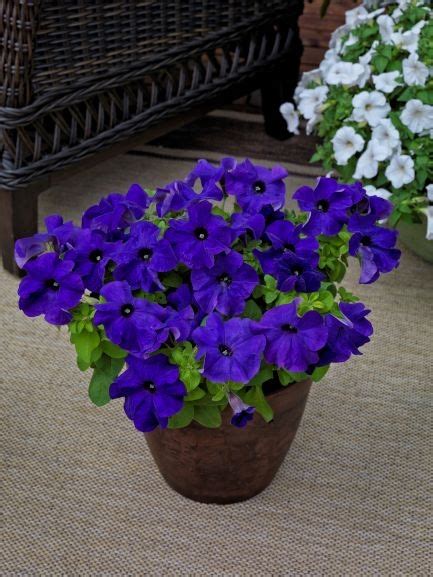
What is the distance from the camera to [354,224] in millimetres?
996

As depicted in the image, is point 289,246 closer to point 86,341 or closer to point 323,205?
point 323,205

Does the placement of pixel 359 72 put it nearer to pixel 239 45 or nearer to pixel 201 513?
pixel 239 45

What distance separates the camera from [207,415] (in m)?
0.97

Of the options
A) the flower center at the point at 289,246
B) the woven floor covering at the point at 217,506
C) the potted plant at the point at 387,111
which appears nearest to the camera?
the flower center at the point at 289,246

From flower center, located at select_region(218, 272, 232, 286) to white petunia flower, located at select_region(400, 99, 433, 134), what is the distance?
28.8 inches

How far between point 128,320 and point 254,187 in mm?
269

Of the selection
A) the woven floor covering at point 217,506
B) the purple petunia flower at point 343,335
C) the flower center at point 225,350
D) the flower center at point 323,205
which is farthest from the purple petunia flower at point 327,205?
the woven floor covering at point 217,506

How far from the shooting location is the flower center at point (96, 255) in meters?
0.94

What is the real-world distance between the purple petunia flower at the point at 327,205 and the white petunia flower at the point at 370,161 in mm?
530

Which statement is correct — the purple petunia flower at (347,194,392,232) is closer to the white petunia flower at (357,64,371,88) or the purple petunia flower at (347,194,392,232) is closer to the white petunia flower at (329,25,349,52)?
the white petunia flower at (357,64,371,88)

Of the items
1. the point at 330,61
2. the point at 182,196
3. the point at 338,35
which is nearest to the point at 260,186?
the point at 182,196

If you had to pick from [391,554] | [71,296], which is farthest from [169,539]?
[71,296]

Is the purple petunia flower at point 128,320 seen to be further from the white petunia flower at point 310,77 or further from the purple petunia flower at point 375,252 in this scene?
the white petunia flower at point 310,77

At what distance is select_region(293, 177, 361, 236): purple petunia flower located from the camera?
0.99 m
